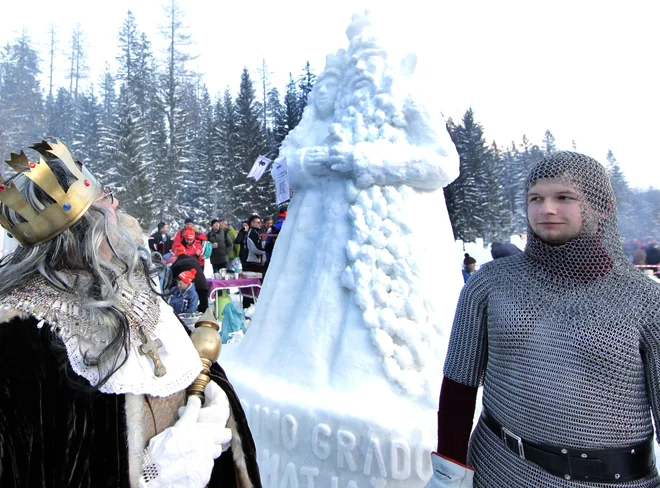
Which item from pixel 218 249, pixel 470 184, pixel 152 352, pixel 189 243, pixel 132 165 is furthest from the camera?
pixel 132 165

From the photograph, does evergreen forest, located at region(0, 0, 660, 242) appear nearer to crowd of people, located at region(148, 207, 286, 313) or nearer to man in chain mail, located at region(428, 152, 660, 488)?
crowd of people, located at region(148, 207, 286, 313)

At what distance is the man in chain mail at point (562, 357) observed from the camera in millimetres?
1310

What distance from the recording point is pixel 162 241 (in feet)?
40.3

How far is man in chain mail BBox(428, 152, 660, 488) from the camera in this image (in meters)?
1.31

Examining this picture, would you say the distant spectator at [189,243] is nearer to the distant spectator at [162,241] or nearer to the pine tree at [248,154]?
the distant spectator at [162,241]

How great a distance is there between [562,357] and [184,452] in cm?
105

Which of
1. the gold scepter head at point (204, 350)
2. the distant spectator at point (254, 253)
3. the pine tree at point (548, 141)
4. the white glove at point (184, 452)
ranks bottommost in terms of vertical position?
the white glove at point (184, 452)

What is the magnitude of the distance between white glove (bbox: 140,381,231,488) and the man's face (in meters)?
1.11

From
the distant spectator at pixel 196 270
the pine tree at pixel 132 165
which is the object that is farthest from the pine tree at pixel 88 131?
the distant spectator at pixel 196 270

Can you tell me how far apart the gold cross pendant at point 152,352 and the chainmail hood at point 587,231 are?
1139 millimetres

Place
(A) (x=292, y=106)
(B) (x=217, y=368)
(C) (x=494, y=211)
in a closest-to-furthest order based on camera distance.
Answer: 1. (B) (x=217, y=368)
2. (A) (x=292, y=106)
3. (C) (x=494, y=211)

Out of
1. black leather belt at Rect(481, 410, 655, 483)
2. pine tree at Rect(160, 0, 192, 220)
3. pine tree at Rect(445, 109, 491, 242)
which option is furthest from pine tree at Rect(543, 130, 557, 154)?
black leather belt at Rect(481, 410, 655, 483)

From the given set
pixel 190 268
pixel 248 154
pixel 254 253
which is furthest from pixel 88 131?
pixel 190 268

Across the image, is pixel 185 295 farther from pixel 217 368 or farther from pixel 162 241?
pixel 162 241
